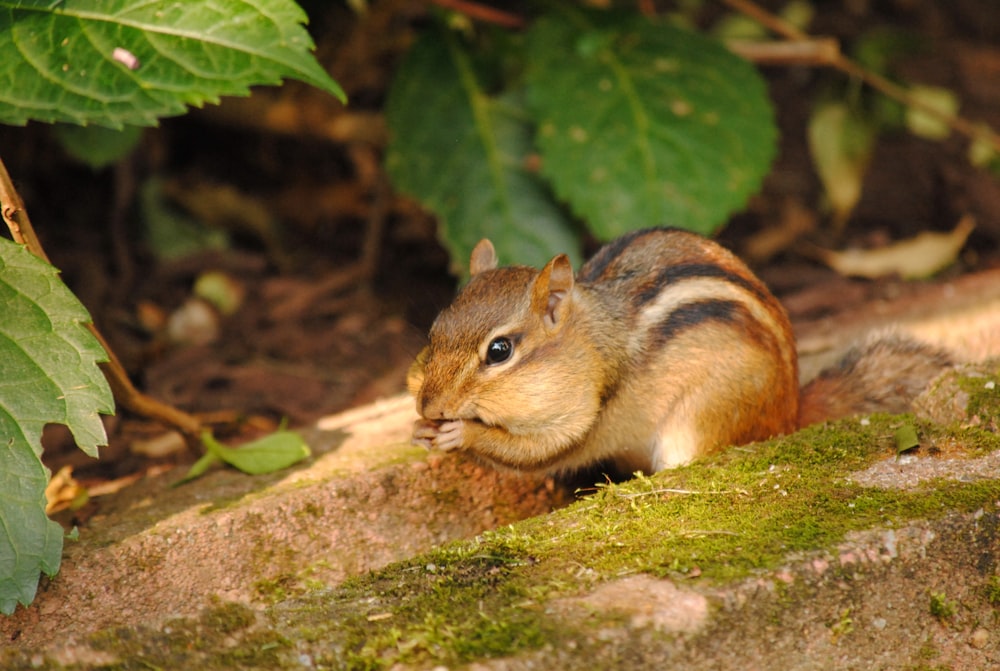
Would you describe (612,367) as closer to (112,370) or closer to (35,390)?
(112,370)

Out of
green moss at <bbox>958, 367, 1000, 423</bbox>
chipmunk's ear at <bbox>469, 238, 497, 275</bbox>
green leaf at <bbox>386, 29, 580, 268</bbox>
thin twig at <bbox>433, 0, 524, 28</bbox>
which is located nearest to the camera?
green moss at <bbox>958, 367, 1000, 423</bbox>

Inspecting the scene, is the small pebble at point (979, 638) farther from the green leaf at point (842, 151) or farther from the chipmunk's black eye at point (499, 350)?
the green leaf at point (842, 151)

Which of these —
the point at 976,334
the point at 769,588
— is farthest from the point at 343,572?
the point at 976,334

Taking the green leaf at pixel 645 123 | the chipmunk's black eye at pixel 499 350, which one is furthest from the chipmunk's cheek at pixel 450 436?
the green leaf at pixel 645 123

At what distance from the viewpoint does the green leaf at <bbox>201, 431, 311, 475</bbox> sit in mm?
3241

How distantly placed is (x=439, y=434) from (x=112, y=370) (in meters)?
0.93

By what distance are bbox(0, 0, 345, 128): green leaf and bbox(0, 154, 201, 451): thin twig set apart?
7.5 inches

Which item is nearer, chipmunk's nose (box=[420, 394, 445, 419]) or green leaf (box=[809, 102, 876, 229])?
chipmunk's nose (box=[420, 394, 445, 419])

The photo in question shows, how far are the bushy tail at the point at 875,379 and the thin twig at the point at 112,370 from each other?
6.38 ft

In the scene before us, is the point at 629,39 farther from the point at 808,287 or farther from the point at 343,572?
the point at 343,572

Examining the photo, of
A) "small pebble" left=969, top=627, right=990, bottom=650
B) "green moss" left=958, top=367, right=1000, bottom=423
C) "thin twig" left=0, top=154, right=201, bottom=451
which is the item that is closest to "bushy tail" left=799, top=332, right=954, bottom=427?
"green moss" left=958, top=367, right=1000, bottom=423

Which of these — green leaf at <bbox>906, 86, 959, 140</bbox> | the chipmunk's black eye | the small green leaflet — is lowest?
the small green leaflet

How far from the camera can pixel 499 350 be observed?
9.96 feet

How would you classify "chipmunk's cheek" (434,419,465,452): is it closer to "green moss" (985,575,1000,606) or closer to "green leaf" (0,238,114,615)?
"green leaf" (0,238,114,615)
